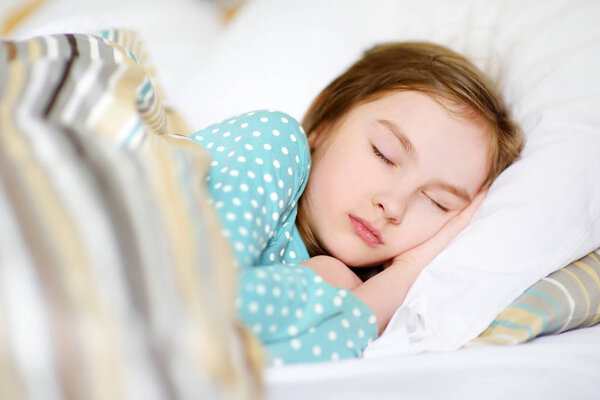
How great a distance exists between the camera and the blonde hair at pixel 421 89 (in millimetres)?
1072

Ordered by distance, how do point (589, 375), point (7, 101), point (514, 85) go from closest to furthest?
point (7, 101)
point (589, 375)
point (514, 85)

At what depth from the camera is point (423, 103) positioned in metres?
1.05

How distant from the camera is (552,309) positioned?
844mm

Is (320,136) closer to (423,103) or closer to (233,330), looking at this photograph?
(423,103)

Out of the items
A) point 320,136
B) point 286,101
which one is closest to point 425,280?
point 320,136

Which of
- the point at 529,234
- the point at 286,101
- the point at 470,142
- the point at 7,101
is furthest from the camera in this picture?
the point at 286,101

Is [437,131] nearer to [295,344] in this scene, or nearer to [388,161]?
[388,161]

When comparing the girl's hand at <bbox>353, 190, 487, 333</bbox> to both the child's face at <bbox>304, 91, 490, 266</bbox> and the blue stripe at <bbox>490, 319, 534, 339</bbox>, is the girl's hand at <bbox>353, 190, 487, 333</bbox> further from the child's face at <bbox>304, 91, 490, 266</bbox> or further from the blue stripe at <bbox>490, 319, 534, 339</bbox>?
the blue stripe at <bbox>490, 319, 534, 339</bbox>

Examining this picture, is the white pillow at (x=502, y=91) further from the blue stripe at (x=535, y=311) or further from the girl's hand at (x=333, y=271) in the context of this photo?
the girl's hand at (x=333, y=271)

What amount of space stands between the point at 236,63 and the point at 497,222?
80 centimetres

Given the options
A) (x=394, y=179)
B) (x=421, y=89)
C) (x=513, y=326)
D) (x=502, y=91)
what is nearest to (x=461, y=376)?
(x=513, y=326)

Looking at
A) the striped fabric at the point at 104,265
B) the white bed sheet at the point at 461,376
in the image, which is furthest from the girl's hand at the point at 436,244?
the striped fabric at the point at 104,265

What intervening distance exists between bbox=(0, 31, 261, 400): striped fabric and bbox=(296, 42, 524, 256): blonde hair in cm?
54

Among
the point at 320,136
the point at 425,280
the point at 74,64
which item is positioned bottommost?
the point at 425,280
